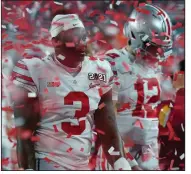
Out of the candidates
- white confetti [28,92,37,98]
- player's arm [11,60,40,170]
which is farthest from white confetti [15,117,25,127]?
white confetti [28,92,37,98]

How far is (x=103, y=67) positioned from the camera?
2672 mm

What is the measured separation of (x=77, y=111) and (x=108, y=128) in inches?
7.4

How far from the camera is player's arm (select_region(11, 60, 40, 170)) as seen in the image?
2.60 meters

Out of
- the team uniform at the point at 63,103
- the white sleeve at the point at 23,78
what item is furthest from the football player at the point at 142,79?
the white sleeve at the point at 23,78

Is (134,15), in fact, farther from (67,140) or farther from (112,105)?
(67,140)

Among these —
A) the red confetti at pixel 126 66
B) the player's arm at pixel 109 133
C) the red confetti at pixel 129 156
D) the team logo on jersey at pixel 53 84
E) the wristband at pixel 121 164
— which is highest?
the red confetti at pixel 126 66

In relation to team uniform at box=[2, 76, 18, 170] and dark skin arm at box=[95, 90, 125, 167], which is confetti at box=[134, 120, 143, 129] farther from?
team uniform at box=[2, 76, 18, 170]

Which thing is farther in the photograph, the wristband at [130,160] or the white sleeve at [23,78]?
the wristband at [130,160]

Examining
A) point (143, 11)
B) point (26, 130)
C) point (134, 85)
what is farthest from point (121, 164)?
point (143, 11)

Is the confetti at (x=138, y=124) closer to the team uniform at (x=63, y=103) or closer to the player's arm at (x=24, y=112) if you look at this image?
the team uniform at (x=63, y=103)

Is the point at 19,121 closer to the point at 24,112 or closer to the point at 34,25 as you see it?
the point at 24,112

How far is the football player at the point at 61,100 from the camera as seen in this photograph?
261cm

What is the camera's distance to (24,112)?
8.59ft
